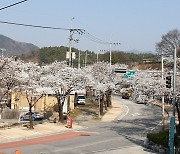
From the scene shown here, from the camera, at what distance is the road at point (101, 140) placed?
26.5 m

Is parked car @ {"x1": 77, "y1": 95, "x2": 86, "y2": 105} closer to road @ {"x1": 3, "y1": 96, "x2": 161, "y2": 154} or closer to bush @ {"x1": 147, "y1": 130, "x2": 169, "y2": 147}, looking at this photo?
road @ {"x1": 3, "y1": 96, "x2": 161, "y2": 154}

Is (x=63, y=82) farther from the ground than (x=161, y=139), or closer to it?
farther from the ground

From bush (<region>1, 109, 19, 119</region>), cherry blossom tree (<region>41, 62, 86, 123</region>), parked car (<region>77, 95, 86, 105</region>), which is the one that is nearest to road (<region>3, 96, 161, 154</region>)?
cherry blossom tree (<region>41, 62, 86, 123</region>)

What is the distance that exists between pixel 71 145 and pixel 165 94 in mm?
8853

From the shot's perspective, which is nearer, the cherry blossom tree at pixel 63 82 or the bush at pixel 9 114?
the cherry blossom tree at pixel 63 82

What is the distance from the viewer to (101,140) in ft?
101

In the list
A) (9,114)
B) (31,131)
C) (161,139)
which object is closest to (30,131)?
(31,131)

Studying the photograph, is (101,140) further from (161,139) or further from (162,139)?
(162,139)

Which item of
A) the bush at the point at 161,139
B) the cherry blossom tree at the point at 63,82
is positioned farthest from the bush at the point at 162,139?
the cherry blossom tree at the point at 63,82

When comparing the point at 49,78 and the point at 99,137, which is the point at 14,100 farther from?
the point at 99,137

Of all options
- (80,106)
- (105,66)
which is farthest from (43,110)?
(105,66)

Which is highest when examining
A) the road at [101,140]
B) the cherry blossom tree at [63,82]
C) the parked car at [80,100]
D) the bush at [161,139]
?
the cherry blossom tree at [63,82]

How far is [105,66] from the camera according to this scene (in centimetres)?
5622

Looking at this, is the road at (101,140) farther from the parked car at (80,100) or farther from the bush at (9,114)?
the parked car at (80,100)
